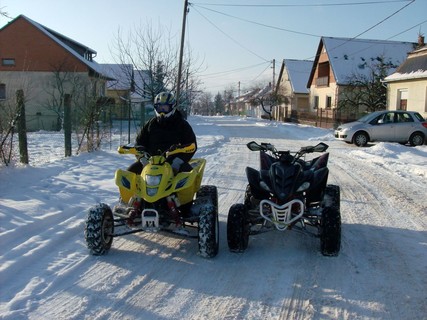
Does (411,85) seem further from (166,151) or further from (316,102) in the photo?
(316,102)

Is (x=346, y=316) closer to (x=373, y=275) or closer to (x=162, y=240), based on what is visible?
(x=373, y=275)

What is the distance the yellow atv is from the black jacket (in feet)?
2.08

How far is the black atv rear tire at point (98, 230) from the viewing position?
4816mm

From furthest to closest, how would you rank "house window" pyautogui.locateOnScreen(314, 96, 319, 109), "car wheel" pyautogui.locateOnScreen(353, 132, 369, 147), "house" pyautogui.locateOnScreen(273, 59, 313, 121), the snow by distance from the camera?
"house" pyautogui.locateOnScreen(273, 59, 313, 121), "house window" pyautogui.locateOnScreen(314, 96, 319, 109), "car wheel" pyautogui.locateOnScreen(353, 132, 369, 147), the snow

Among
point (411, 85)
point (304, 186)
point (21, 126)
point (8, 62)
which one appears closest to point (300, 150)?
point (304, 186)

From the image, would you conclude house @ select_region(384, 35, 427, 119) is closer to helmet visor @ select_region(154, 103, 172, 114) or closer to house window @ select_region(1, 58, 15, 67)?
helmet visor @ select_region(154, 103, 172, 114)

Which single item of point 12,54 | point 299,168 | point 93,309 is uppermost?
point 12,54

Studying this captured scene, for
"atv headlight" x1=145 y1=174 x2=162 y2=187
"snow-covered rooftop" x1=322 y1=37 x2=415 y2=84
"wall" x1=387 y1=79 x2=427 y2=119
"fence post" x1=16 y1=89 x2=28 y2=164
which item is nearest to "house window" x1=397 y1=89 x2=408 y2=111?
"wall" x1=387 y1=79 x2=427 y2=119

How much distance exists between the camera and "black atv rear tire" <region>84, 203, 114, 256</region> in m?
4.82

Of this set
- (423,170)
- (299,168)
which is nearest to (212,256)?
A: (299,168)

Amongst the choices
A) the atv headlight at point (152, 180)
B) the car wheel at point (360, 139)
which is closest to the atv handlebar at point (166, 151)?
the atv headlight at point (152, 180)

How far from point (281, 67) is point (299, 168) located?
57.8 m

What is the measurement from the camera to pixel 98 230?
482 centimetres

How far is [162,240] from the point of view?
560 cm
